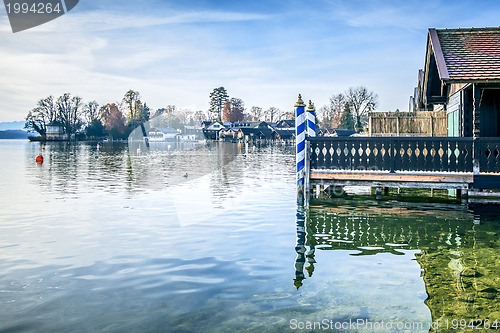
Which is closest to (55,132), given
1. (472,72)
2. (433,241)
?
(472,72)

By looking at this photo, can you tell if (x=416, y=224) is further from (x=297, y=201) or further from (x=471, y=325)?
(x=471, y=325)

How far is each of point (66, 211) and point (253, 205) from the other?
18.6 feet

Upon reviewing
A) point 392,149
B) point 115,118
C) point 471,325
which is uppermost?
point 115,118

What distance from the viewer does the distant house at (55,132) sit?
149625mm

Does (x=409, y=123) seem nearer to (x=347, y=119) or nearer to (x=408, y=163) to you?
(x=408, y=163)

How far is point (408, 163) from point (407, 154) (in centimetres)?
28

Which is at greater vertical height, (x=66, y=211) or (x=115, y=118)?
(x=115, y=118)

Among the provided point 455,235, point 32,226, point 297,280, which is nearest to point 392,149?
A: point 455,235

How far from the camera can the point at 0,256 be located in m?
8.95

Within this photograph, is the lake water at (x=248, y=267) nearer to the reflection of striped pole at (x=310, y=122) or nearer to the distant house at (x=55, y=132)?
the reflection of striped pole at (x=310, y=122)

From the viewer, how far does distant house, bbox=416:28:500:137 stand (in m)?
12.8

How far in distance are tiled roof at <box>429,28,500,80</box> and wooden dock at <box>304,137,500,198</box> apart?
5.86ft

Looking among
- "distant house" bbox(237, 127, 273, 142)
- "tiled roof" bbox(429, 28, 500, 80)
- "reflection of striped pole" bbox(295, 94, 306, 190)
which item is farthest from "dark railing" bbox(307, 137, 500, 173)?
"distant house" bbox(237, 127, 273, 142)

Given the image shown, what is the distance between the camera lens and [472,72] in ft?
42.1
